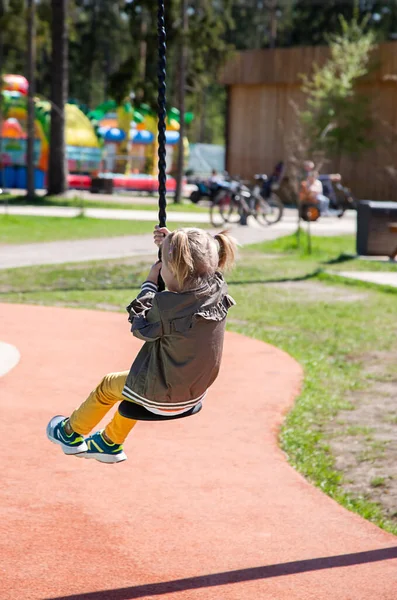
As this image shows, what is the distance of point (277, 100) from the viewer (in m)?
41.4

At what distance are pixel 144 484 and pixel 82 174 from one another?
3969 centimetres

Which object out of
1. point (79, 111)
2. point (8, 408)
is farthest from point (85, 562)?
point (79, 111)

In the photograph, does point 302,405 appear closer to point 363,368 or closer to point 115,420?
point 363,368

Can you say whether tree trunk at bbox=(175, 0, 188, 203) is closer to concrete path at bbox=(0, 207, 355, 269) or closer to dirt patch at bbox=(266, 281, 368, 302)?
concrete path at bbox=(0, 207, 355, 269)

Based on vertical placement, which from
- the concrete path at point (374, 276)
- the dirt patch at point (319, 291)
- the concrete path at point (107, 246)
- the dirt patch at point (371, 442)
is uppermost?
the concrete path at point (107, 246)

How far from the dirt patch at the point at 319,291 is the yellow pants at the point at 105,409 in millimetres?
8628

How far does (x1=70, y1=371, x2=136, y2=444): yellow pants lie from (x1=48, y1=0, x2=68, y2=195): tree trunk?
1033 inches

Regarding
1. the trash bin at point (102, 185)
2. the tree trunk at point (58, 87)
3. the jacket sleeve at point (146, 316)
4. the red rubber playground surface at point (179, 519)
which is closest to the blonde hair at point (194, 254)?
the jacket sleeve at point (146, 316)

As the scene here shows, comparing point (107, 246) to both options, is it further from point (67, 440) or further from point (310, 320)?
point (67, 440)

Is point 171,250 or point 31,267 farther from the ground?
point 171,250

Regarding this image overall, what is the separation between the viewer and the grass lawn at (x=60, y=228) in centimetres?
1984

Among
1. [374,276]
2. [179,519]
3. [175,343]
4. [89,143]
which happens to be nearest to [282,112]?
[89,143]

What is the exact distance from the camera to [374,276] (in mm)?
15070

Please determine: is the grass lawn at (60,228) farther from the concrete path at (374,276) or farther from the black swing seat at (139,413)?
the black swing seat at (139,413)
